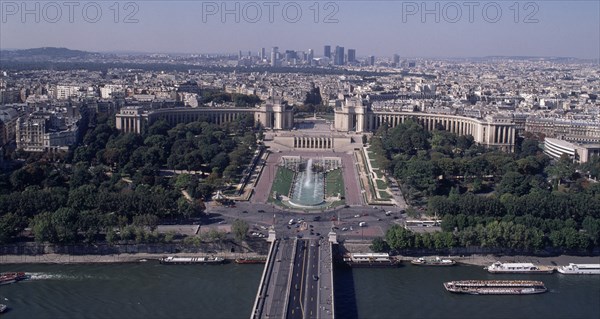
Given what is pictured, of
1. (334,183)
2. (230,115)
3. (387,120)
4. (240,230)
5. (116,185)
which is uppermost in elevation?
(230,115)

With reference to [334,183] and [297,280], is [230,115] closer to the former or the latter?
[334,183]

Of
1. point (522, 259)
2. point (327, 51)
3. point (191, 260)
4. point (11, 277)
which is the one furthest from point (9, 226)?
point (327, 51)

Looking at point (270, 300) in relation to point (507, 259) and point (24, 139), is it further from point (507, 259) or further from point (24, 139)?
point (24, 139)

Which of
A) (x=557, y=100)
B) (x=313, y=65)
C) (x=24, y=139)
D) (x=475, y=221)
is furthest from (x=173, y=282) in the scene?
(x=313, y=65)

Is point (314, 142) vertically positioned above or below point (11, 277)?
above

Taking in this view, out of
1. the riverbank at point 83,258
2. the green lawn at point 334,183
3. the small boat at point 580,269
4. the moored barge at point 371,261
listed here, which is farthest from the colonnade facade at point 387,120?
the riverbank at point 83,258

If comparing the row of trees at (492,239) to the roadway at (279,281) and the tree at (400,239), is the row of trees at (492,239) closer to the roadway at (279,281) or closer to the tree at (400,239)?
the tree at (400,239)

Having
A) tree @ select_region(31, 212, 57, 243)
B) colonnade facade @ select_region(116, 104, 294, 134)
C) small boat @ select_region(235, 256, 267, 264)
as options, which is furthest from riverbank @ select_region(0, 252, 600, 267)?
colonnade facade @ select_region(116, 104, 294, 134)

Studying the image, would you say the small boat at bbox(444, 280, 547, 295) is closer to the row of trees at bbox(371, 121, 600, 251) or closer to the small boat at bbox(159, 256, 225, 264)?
the row of trees at bbox(371, 121, 600, 251)
